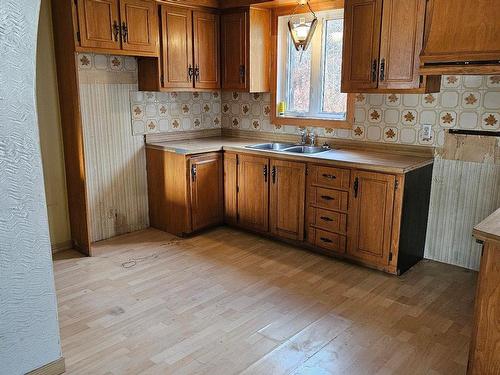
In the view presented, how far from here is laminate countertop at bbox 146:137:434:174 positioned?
130 inches

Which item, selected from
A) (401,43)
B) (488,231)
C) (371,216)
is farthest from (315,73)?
(488,231)

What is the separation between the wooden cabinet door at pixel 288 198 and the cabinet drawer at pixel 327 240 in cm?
12

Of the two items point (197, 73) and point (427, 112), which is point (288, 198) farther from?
point (197, 73)

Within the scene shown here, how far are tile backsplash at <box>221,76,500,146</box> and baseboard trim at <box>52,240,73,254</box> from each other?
2595 millimetres

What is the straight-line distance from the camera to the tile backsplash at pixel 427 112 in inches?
129

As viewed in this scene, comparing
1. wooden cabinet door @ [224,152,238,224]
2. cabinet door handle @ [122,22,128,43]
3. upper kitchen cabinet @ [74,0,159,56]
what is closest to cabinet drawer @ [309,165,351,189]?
wooden cabinet door @ [224,152,238,224]

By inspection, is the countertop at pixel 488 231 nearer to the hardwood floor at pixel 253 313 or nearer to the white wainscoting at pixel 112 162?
the hardwood floor at pixel 253 313

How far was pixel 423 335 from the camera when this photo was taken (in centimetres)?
260

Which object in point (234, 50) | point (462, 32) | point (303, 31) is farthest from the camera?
point (234, 50)

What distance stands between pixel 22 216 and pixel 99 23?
208 cm

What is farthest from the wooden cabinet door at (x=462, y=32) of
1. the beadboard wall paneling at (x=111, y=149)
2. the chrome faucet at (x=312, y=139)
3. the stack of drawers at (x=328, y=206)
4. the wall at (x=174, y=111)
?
the beadboard wall paneling at (x=111, y=149)

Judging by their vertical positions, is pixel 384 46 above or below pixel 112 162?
above

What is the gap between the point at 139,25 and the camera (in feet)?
12.5

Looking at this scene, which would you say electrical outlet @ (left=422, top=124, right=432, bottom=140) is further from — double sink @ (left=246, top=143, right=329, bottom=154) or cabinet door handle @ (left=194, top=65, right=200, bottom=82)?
cabinet door handle @ (left=194, top=65, right=200, bottom=82)
